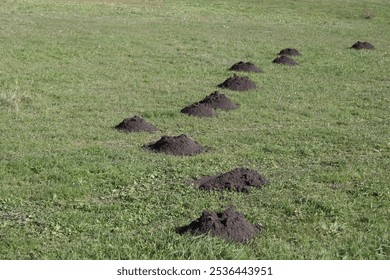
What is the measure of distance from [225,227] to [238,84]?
398 inches

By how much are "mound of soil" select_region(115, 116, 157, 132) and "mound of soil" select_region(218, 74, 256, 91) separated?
16.6ft

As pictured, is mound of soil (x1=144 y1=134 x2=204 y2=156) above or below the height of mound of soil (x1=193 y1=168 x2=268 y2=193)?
below

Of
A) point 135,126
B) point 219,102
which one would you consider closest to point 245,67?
point 219,102

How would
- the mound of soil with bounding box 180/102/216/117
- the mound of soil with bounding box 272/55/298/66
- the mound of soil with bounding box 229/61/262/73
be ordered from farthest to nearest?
1. the mound of soil with bounding box 272/55/298/66
2. the mound of soil with bounding box 229/61/262/73
3. the mound of soil with bounding box 180/102/216/117

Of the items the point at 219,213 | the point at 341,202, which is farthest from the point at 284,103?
the point at 219,213

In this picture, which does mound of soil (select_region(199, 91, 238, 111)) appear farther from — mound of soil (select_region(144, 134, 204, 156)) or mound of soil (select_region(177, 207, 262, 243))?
mound of soil (select_region(177, 207, 262, 243))

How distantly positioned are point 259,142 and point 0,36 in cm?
1685

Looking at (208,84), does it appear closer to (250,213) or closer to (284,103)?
(284,103)

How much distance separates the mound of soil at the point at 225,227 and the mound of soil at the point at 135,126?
4859mm

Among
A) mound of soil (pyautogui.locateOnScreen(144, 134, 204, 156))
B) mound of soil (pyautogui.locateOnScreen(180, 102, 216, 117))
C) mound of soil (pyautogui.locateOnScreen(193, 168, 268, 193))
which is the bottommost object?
mound of soil (pyautogui.locateOnScreen(180, 102, 216, 117))

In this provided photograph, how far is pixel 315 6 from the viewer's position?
1944 inches

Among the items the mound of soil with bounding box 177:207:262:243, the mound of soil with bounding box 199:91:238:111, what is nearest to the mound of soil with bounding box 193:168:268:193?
the mound of soil with bounding box 177:207:262:243

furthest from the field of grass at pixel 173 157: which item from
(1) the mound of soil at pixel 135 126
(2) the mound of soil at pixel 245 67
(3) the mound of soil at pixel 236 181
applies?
(2) the mound of soil at pixel 245 67

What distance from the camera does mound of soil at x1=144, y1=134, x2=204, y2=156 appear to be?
404 inches
